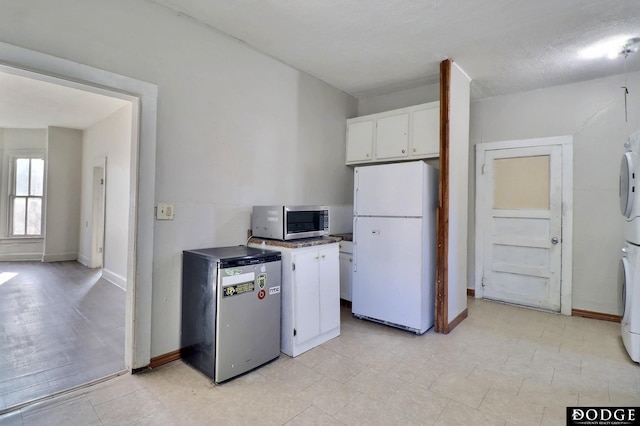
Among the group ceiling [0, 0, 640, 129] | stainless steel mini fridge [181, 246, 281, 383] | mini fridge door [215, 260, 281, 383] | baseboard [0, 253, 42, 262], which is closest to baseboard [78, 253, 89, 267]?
baseboard [0, 253, 42, 262]

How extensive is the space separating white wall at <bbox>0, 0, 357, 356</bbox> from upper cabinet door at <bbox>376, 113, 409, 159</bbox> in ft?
3.35

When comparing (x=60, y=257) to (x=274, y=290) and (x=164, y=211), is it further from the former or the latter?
(x=274, y=290)

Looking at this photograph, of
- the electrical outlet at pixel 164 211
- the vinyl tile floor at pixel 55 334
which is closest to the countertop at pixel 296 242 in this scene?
the electrical outlet at pixel 164 211

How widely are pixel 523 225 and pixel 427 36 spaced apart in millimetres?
2687

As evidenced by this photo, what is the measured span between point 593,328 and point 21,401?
16.0 ft

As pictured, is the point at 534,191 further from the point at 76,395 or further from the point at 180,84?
the point at 76,395

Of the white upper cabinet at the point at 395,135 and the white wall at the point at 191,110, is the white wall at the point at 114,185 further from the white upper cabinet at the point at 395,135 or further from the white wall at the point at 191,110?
the white upper cabinet at the point at 395,135

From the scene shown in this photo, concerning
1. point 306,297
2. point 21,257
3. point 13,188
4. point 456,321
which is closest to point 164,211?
point 306,297

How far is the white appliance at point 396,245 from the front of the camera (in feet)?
9.91

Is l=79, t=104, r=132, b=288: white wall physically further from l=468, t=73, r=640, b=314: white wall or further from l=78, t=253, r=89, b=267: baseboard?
l=468, t=73, r=640, b=314: white wall

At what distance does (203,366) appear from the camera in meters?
2.26

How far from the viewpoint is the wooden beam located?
3080 millimetres

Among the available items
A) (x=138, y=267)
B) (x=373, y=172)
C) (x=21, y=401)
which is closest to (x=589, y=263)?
(x=373, y=172)

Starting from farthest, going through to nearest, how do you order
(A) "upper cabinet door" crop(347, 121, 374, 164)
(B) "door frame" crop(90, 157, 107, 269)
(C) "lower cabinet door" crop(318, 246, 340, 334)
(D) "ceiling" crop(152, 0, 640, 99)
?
(B) "door frame" crop(90, 157, 107, 269), (A) "upper cabinet door" crop(347, 121, 374, 164), (C) "lower cabinet door" crop(318, 246, 340, 334), (D) "ceiling" crop(152, 0, 640, 99)
